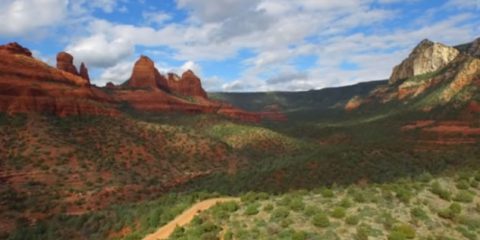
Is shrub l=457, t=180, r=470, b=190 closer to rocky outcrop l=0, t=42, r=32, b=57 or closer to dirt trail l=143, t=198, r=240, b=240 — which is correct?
dirt trail l=143, t=198, r=240, b=240

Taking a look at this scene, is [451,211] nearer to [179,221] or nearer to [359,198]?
[359,198]

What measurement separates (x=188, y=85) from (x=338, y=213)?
161098 millimetres

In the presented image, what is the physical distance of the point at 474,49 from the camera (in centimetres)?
18612

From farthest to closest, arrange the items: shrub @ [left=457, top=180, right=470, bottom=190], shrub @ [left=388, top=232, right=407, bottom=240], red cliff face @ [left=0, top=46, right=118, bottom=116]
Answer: red cliff face @ [left=0, top=46, right=118, bottom=116], shrub @ [left=457, top=180, right=470, bottom=190], shrub @ [left=388, top=232, right=407, bottom=240]

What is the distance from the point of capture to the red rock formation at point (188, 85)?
178500mm

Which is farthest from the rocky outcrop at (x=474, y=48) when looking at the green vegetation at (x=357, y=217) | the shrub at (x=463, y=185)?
the green vegetation at (x=357, y=217)

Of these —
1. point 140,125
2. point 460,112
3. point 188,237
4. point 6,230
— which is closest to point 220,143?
point 140,125

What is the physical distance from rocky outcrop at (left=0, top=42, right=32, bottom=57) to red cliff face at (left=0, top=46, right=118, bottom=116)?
731 mm

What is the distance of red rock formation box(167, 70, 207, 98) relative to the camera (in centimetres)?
17850

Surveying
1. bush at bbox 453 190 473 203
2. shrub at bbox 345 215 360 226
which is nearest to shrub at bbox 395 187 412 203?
bush at bbox 453 190 473 203

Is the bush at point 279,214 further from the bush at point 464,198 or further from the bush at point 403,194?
the bush at point 464,198

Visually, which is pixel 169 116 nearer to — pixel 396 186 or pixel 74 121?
pixel 74 121

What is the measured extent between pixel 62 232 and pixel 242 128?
7843cm

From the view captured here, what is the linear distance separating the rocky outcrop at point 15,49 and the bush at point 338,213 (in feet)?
259
